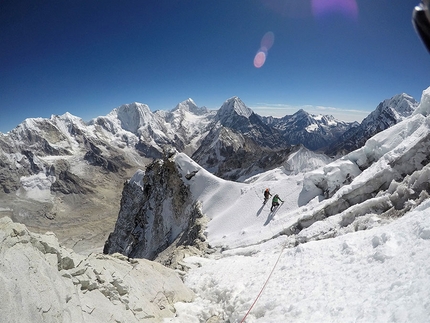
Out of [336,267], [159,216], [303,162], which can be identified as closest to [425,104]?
[336,267]

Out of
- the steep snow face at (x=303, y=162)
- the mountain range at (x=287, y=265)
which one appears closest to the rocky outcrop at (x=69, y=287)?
the mountain range at (x=287, y=265)

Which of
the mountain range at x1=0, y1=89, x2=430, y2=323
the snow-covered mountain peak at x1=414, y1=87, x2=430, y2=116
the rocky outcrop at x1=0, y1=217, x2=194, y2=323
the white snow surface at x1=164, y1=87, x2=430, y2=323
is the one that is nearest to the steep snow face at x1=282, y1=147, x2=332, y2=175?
the mountain range at x1=0, y1=89, x2=430, y2=323

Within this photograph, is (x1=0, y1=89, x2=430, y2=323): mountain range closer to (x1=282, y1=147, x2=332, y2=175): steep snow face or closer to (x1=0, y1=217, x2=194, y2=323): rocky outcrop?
(x1=0, y1=217, x2=194, y2=323): rocky outcrop

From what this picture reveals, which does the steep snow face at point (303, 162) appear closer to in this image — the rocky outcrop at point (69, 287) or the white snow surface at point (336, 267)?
the white snow surface at point (336, 267)

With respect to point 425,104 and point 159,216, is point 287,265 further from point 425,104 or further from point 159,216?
point 159,216

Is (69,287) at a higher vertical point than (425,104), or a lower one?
lower

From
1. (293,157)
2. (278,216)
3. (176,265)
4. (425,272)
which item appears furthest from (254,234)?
(293,157)
